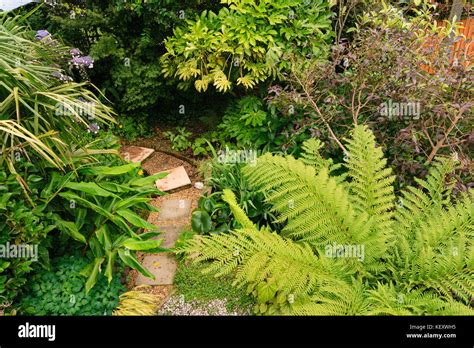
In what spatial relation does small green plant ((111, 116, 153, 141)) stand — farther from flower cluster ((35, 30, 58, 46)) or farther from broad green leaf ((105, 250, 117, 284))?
broad green leaf ((105, 250, 117, 284))

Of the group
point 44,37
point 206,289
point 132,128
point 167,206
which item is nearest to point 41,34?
point 44,37

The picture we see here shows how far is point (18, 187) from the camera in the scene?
2340 millimetres

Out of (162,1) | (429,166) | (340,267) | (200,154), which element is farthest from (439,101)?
(162,1)

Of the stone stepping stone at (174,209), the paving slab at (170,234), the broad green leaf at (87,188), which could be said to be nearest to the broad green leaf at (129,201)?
the broad green leaf at (87,188)

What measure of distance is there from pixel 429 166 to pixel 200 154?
2.15 metres

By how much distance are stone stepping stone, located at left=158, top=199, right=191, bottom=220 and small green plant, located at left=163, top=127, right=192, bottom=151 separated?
2.63 ft

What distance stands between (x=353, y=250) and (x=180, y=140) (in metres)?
2.38

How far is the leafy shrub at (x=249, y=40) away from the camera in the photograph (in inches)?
138

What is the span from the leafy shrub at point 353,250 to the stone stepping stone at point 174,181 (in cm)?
116

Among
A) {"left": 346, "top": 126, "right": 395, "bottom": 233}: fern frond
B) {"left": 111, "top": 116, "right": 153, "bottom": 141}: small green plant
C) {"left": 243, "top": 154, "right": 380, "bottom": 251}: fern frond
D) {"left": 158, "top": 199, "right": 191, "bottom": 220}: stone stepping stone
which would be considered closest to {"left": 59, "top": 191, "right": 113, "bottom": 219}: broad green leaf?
{"left": 158, "top": 199, "right": 191, "bottom": 220}: stone stepping stone

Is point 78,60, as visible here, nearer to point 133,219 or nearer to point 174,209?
point 174,209

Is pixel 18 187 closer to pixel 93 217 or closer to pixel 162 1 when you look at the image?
pixel 93 217

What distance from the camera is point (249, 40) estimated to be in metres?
3.49

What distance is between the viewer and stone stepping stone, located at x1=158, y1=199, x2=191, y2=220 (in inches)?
137
